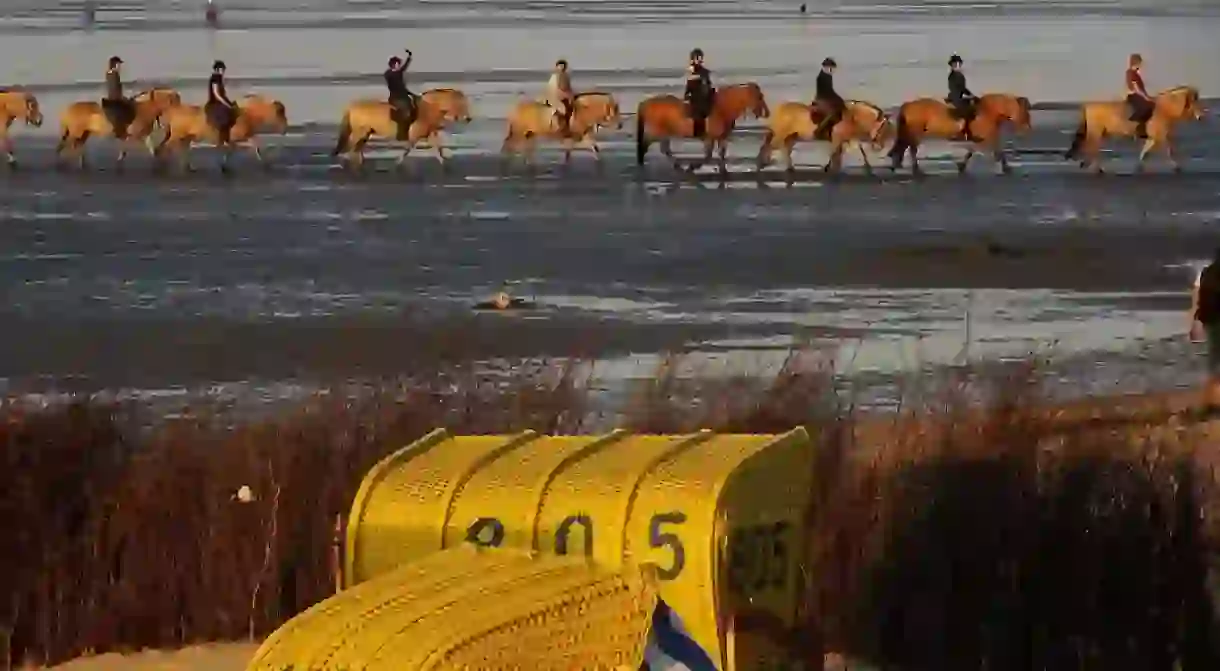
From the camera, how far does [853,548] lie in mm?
10078

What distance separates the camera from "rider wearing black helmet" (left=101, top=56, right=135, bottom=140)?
36.2m

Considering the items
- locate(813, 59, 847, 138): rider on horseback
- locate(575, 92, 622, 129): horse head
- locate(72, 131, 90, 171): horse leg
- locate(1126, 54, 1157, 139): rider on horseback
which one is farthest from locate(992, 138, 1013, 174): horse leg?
locate(72, 131, 90, 171): horse leg

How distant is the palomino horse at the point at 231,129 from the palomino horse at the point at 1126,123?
12415mm

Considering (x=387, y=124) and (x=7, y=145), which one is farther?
(x=7, y=145)

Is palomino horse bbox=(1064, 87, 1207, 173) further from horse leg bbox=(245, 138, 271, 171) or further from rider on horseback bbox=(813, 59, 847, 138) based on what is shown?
horse leg bbox=(245, 138, 271, 171)

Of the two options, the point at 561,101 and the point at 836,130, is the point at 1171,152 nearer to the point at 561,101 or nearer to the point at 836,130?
the point at 836,130

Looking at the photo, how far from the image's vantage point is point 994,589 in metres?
9.99

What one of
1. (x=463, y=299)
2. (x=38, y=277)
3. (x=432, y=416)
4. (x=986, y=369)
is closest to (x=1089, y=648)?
(x=986, y=369)

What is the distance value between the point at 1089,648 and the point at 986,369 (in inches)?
87.5

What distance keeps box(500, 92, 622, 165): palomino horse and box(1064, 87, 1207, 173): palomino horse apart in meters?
7.29

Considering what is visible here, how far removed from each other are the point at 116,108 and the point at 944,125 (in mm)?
12801

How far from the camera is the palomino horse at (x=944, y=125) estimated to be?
3541 centimetres

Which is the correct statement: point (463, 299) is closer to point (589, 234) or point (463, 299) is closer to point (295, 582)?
point (589, 234)

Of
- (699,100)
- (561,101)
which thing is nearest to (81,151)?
(561,101)
